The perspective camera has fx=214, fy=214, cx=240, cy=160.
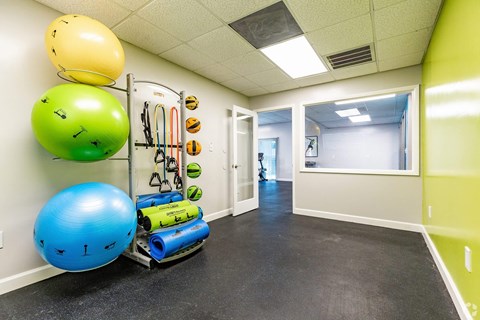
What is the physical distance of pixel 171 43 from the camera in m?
2.58

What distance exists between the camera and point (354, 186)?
3.64 m

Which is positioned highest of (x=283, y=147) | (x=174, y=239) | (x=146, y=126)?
(x=283, y=147)

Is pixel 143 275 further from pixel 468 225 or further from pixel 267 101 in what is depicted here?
pixel 267 101

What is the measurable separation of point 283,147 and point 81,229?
8970 mm

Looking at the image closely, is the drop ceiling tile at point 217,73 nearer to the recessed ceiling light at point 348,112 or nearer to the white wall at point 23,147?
the white wall at point 23,147

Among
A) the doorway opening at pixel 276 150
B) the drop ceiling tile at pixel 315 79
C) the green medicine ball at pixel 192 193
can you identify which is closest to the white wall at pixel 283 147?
the doorway opening at pixel 276 150

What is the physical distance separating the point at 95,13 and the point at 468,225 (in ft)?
Result: 11.3

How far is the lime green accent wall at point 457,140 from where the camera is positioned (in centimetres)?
127

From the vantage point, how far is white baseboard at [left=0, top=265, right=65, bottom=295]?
175 centimetres

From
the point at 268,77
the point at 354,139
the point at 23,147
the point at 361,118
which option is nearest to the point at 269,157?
the point at 354,139

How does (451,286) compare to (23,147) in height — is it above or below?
below

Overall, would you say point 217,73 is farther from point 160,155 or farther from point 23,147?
point 23,147

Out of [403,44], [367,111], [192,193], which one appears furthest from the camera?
[367,111]

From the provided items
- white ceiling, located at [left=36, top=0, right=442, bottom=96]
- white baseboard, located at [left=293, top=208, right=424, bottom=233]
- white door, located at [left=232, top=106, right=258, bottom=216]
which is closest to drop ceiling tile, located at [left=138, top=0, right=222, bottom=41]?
white ceiling, located at [left=36, top=0, right=442, bottom=96]
